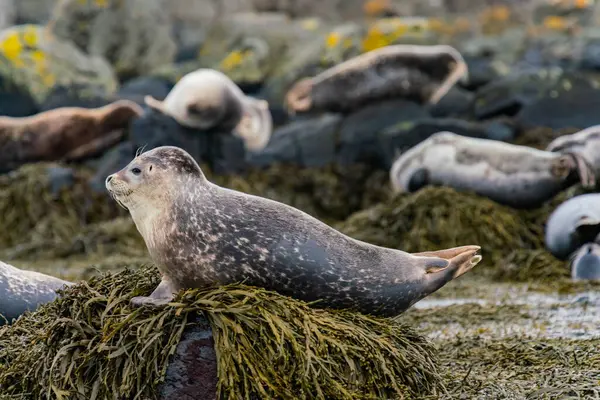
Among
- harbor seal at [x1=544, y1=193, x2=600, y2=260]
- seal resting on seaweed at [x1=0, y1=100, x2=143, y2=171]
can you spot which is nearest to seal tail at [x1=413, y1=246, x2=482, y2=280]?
harbor seal at [x1=544, y1=193, x2=600, y2=260]

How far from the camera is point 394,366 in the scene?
12.6ft

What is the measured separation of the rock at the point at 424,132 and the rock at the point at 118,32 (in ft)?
21.1

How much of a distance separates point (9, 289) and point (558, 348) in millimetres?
2781

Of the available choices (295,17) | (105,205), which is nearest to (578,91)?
(105,205)

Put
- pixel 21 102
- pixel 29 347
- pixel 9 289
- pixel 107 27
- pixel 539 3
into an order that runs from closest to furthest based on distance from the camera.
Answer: pixel 29 347 < pixel 9 289 < pixel 21 102 < pixel 107 27 < pixel 539 3

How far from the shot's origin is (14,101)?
12.4m

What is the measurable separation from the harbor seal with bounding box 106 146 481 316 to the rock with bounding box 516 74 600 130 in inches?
267

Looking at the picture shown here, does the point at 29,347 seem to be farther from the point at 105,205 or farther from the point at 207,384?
the point at 105,205

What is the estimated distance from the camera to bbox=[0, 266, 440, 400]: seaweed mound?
3609 mm

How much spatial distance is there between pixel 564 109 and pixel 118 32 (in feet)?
27.2

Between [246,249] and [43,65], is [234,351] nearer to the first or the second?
[246,249]

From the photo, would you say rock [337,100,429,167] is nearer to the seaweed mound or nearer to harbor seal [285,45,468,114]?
harbor seal [285,45,468,114]

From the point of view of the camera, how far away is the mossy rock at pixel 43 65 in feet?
41.3

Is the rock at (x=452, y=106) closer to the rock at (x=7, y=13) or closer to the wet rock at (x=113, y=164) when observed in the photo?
the wet rock at (x=113, y=164)
